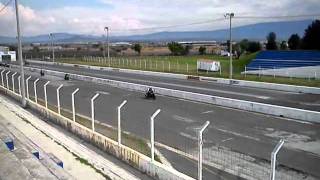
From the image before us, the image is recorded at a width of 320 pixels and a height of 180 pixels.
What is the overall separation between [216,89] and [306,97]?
23.3 feet

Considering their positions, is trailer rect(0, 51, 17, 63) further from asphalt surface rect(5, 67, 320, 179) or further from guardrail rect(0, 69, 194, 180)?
guardrail rect(0, 69, 194, 180)

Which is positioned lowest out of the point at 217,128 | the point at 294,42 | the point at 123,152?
the point at 217,128

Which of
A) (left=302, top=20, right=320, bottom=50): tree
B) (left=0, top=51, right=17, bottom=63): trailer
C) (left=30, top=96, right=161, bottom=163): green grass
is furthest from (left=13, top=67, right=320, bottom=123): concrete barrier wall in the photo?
(left=0, top=51, right=17, bottom=63): trailer

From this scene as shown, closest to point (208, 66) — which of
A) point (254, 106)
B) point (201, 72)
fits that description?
point (201, 72)

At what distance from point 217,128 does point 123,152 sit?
5.76m

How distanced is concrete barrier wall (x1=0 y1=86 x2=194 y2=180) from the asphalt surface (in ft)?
3.48

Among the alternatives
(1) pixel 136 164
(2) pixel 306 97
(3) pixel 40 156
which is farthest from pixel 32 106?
(2) pixel 306 97

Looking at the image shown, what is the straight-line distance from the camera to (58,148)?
14.0m

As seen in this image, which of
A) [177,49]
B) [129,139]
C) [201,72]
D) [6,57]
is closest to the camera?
[129,139]

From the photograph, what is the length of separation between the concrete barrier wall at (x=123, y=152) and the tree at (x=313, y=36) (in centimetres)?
4957

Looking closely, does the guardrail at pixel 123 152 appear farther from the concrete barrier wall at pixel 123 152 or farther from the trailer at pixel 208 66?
the trailer at pixel 208 66

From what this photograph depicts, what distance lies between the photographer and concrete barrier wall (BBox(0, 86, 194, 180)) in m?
10.2

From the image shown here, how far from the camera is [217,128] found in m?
17.1

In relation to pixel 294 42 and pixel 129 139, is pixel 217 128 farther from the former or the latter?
pixel 294 42
